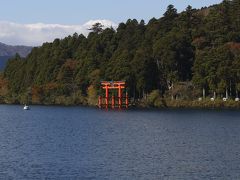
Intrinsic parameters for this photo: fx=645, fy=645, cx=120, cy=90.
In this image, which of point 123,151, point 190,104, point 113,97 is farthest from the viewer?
point 113,97

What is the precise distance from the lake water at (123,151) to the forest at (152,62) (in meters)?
39.8

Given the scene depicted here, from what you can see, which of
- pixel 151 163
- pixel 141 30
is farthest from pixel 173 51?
pixel 151 163

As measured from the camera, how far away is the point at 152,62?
465 ft

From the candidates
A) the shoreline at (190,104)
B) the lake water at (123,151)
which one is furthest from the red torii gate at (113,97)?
the lake water at (123,151)

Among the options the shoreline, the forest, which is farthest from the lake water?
the forest

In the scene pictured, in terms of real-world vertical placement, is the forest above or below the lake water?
above

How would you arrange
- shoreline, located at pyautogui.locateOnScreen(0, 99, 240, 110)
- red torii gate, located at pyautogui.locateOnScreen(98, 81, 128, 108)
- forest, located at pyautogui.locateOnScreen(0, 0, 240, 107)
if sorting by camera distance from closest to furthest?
shoreline, located at pyautogui.locateOnScreen(0, 99, 240, 110) → forest, located at pyautogui.locateOnScreen(0, 0, 240, 107) → red torii gate, located at pyautogui.locateOnScreen(98, 81, 128, 108)

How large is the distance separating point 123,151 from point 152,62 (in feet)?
279

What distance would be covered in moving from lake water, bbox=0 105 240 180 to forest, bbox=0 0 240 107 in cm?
3976

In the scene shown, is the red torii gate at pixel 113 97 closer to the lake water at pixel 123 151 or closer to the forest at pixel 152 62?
the forest at pixel 152 62

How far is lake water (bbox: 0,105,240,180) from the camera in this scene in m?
45.4

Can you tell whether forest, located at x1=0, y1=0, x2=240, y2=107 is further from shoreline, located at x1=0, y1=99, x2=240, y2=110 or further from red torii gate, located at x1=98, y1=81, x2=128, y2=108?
red torii gate, located at x1=98, y1=81, x2=128, y2=108

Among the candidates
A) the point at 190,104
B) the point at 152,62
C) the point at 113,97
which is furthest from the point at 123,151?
the point at 152,62

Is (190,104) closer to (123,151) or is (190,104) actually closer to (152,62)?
(152,62)
